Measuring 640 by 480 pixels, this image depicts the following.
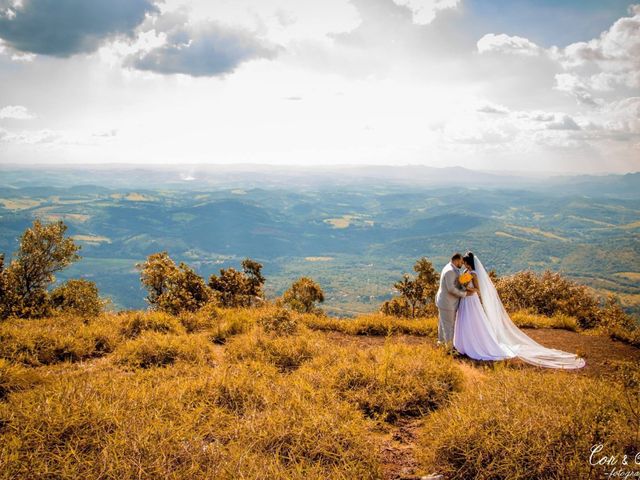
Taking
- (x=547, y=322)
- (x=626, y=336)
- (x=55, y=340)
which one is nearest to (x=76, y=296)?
(x=55, y=340)

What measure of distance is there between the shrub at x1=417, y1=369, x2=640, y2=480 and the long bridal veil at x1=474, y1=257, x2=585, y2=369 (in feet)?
14.7

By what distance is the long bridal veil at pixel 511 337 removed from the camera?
9.39m

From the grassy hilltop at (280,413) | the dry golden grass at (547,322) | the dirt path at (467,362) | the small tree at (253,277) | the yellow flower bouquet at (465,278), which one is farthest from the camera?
the small tree at (253,277)

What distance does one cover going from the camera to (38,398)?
187 inches

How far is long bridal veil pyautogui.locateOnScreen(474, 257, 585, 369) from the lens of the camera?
9395 millimetres

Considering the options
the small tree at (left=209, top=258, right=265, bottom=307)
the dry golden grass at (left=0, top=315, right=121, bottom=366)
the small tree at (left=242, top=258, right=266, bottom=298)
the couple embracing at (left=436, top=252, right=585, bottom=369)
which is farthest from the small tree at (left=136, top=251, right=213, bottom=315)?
the couple embracing at (left=436, top=252, right=585, bottom=369)

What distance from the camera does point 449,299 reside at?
33.4ft

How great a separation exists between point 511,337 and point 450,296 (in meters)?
2.42

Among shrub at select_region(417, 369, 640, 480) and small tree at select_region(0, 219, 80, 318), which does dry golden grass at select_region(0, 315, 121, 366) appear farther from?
small tree at select_region(0, 219, 80, 318)

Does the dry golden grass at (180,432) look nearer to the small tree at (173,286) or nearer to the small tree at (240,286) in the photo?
the small tree at (173,286)

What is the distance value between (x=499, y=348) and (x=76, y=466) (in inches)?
386

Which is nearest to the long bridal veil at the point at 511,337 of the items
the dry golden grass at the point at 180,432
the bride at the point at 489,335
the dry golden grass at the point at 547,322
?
the bride at the point at 489,335

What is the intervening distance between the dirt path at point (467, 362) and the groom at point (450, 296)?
65cm

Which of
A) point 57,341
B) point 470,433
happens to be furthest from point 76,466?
point 57,341
